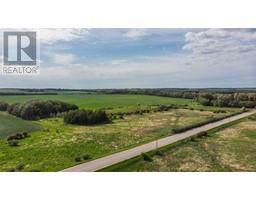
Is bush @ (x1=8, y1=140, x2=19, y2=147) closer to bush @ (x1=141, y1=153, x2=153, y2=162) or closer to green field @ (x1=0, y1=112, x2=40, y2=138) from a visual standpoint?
green field @ (x1=0, y1=112, x2=40, y2=138)

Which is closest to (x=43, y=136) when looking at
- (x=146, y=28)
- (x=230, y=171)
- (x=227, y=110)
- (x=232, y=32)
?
(x=146, y=28)

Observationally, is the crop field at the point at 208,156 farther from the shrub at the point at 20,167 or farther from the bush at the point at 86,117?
the bush at the point at 86,117

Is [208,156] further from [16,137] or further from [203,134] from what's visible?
[16,137]

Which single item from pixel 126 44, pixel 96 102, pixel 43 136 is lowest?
pixel 43 136

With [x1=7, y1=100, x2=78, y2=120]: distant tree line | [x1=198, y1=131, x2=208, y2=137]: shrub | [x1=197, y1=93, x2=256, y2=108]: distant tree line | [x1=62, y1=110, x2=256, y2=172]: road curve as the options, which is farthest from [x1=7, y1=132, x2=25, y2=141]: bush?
[x1=197, y1=93, x2=256, y2=108]: distant tree line

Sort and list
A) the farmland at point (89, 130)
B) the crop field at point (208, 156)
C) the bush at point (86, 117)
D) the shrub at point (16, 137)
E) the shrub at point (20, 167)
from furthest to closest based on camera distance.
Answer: the bush at point (86, 117) < the shrub at point (16, 137) < the farmland at point (89, 130) < the crop field at point (208, 156) < the shrub at point (20, 167)

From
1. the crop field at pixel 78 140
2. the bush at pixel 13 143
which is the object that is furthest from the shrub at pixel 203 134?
the bush at pixel 13 143
